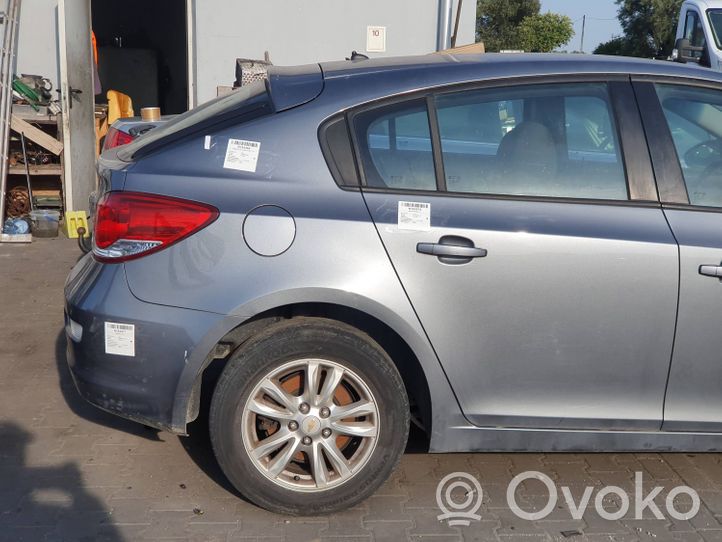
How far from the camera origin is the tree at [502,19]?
41500 millimetres

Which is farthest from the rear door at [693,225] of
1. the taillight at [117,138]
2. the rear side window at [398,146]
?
the taillight at [117,138]

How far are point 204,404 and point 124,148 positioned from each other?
55.4 inches

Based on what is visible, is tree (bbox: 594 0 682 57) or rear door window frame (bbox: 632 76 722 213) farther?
tree (bbox: 594 0 682 57)

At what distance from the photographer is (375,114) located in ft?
11.1

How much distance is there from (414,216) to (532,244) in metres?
0.48

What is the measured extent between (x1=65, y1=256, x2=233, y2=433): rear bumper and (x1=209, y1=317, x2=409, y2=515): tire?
0.48 feet

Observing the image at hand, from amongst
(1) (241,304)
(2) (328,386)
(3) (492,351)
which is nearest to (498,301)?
(3) (492,351)

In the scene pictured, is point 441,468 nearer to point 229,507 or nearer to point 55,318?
point 229,507

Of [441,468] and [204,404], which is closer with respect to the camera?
[441,468]

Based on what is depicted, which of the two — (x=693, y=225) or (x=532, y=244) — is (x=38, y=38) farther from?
(x=693, y=225)

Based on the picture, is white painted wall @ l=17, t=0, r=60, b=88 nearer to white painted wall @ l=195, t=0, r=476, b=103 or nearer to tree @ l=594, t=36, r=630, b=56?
white painted wall @ l=195, t=0, r=476, b=103

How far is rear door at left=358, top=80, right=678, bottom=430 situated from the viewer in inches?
129

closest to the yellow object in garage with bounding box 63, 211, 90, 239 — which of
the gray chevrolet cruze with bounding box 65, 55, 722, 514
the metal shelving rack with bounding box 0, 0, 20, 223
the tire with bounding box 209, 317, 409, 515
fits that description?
the metal shelving rack with bounding box 0, 0, 20, 223

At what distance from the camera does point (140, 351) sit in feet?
10.8
